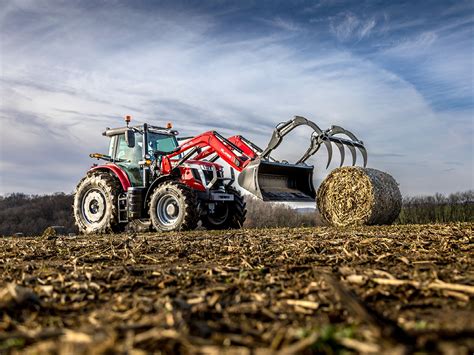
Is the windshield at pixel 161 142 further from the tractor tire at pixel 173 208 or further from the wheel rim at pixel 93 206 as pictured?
the wheel rim at pixel 93 206

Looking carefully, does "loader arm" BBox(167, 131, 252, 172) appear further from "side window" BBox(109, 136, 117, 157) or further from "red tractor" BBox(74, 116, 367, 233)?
"side window" BBox(109, 136, 117, 157)

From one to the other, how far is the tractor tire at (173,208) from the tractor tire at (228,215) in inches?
43.0

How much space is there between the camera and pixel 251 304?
3061 millimetres

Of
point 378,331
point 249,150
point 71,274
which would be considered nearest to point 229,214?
→ point 249,150

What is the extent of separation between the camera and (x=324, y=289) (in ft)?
10.9

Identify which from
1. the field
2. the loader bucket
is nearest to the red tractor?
the loader bucket

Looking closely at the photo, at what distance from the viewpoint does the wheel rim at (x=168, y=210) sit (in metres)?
12.2

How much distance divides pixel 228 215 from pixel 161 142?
8.21ft

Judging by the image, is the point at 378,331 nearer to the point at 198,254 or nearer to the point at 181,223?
the point at 198,254

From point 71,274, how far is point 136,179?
362 inches

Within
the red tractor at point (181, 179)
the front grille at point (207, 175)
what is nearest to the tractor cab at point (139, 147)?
the red tractor at point (181, 179)

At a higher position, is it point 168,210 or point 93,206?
point 93,206

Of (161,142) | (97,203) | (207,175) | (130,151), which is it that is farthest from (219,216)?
(97,203)

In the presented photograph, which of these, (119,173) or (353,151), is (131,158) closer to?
(119,173)
